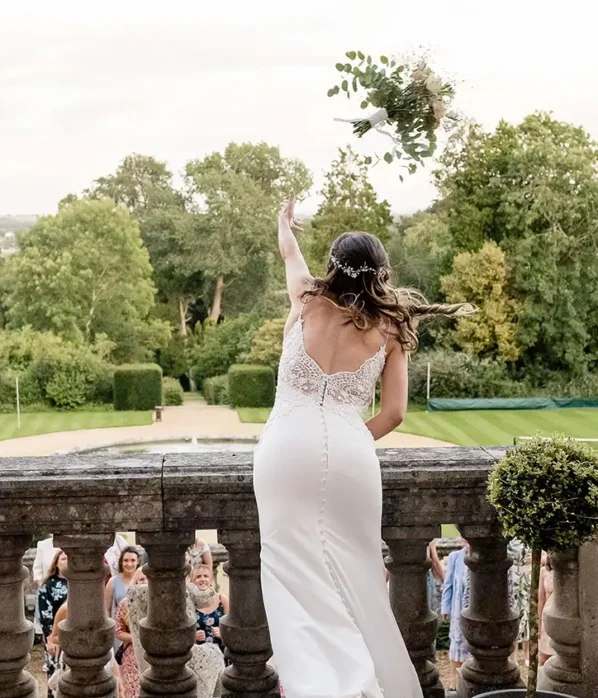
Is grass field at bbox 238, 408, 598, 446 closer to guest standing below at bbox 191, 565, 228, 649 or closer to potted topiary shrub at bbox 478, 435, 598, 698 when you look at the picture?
guest standing below at bbox 191, 565, 228, 649

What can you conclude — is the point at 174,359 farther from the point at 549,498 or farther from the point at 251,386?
the point at 549,498

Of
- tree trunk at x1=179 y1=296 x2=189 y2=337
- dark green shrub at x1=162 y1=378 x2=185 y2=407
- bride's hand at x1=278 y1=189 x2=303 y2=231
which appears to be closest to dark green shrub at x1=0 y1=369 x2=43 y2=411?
dark green shrub at x1=162 y1=378 x2=185 y2=407

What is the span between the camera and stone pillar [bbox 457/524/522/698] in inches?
113

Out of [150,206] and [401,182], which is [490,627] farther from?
[150,206]

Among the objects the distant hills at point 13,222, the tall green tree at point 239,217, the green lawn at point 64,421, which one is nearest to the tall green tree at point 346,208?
the tall green tree at point 239,217

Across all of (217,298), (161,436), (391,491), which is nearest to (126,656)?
(391,491)

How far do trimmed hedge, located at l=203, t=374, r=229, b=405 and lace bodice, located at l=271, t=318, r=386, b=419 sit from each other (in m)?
34.4

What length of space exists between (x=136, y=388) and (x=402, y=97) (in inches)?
1305

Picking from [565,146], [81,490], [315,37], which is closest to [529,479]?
[81,490]

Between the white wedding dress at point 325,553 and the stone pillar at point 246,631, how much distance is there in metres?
0.13

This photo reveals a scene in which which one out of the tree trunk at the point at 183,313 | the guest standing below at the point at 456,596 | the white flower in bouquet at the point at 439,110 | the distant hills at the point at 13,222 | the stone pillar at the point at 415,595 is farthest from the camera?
the distant hills at the point at 13,222

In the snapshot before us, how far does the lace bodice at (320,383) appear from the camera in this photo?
286 centimetres

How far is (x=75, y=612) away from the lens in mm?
2730

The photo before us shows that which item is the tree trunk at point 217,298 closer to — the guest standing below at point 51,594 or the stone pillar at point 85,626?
the guest standing below at point 51,594
